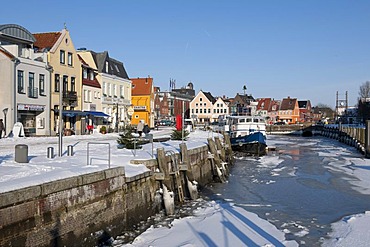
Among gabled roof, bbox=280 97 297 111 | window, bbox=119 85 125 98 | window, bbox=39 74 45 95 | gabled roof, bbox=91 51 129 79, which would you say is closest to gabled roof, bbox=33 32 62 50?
window, bbox=39 74 45 95

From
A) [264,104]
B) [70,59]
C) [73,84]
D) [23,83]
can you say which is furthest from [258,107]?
[23,83]

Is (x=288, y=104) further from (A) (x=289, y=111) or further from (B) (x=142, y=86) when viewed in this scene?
(B) (x=142, y=86)

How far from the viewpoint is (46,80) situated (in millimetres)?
37969

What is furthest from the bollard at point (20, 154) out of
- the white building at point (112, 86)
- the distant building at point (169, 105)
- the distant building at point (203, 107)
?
the distant building at point (203, 107)

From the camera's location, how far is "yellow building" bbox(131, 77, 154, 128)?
209 ft

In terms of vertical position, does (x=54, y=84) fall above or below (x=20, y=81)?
above

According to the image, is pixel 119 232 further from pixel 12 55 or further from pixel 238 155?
pixel 238 155

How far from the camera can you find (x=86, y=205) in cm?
1073

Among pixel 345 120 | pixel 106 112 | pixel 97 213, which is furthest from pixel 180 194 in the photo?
pixel 345 120

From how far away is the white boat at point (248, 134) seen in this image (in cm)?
4119

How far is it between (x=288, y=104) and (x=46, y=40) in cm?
10631

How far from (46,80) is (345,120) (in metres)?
95.3

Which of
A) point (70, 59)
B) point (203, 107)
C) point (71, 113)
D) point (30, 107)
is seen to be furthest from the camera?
point (203, 107)

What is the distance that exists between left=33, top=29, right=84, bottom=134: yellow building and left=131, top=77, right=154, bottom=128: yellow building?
64.8ft
